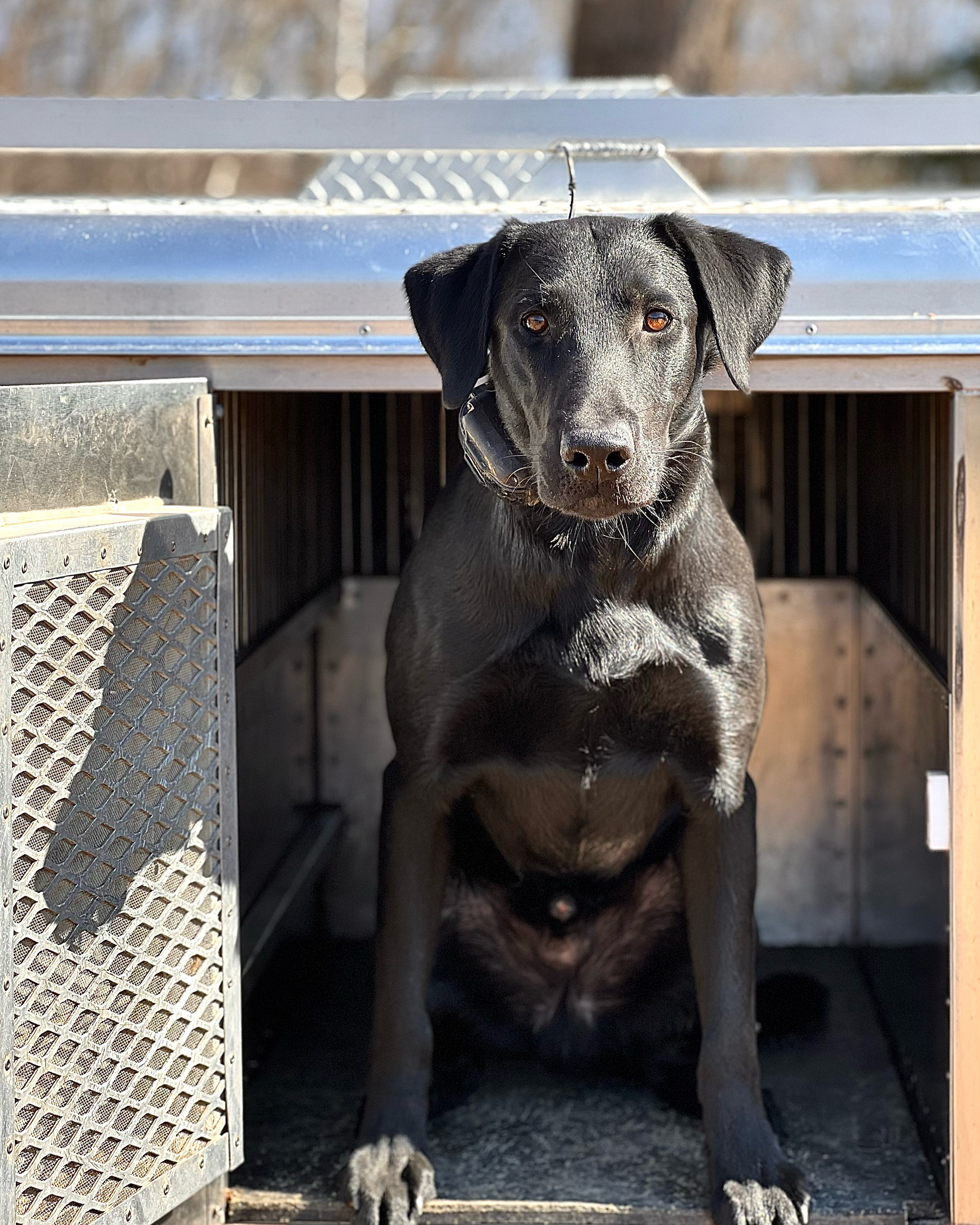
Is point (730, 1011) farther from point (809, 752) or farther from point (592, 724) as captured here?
point (809, 752)

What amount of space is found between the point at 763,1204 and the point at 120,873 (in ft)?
3.63

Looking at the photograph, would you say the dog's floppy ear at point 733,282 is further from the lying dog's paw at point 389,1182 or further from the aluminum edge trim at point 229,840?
the lying dog's paw at point 389,1182

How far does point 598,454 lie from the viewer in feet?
6.33

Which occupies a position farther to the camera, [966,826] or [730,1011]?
[730,1011]

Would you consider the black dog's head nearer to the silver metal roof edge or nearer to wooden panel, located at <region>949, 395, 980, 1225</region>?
the silver metal roof edge

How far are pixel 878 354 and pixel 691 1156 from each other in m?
1.40

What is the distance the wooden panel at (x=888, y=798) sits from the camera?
326 cm

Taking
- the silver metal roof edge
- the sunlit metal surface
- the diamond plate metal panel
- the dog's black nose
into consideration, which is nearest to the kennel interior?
the sunlit metal surface

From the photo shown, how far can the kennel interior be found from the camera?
2225 millimetres

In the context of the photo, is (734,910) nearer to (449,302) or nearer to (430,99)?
(449,302)

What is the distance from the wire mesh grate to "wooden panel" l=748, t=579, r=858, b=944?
5.72ft

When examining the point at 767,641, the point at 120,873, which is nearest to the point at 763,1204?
the point at 120,873

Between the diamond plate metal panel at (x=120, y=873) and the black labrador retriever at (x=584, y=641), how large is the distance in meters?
0.33

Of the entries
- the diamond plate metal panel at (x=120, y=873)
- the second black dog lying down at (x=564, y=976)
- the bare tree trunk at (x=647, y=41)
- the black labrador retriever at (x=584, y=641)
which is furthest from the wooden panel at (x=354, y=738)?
the bare tree trunk at (x=647, y=41)
